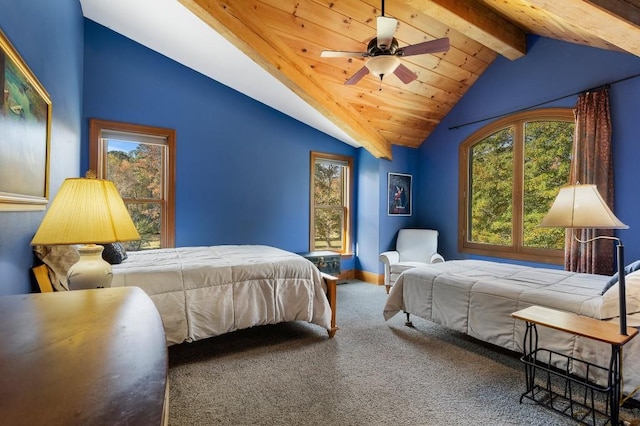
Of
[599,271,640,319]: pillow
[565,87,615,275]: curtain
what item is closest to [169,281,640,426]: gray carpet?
[599,271,640,319]: pillow

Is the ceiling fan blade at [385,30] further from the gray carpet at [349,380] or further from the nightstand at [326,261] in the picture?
the nightstand at [326,261]

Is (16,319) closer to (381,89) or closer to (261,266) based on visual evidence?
(261,266)

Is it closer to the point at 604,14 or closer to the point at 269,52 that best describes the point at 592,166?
the point at 604,14

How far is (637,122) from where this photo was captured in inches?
124

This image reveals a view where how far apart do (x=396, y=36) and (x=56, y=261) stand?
372cm

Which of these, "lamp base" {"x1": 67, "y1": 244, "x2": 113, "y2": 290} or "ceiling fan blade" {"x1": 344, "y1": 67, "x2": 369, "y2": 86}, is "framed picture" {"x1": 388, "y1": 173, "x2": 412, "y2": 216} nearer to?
"ceiling fan blade" {"x1": 344, "y1": 67, "x2": 369, "y2": 86}

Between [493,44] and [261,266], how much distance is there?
145 inches

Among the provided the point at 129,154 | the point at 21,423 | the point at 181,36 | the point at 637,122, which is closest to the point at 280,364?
the point at 21,423

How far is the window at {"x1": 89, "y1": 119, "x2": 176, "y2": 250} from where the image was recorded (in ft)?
11.8

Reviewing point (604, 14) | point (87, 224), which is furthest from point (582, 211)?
point (87, 224)

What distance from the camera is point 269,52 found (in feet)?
10.3

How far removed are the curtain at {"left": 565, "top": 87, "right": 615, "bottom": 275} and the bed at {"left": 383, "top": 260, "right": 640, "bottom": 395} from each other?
2.61ft

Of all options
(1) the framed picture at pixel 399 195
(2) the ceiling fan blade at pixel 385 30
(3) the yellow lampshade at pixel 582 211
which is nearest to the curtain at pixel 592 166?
(3) the yellow lampshade at pixel 582 211

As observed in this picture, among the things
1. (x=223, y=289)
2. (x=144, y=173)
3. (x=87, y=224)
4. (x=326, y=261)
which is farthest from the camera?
(x=326, y=261)
